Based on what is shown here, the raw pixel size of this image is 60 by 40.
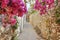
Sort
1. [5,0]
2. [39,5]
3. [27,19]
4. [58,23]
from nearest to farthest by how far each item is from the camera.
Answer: [5,0], [58,23], [39,5], [27,19]

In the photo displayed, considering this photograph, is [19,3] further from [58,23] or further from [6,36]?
[58,23]

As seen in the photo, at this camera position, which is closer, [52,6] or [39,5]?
[52,6]

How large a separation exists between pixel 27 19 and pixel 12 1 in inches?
474

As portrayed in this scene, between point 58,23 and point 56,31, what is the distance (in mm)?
168

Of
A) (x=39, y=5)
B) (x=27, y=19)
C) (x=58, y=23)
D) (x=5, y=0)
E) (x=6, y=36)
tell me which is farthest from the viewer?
(x=27, y=19)

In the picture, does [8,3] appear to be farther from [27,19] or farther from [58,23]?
[27,19]

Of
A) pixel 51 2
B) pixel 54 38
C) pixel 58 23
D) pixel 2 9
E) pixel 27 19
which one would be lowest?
pixel 27 19

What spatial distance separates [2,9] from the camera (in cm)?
140

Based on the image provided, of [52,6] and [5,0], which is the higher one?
[5,0]

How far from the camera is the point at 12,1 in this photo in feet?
4.35

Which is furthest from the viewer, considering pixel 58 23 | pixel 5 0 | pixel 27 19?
pixel 27 19

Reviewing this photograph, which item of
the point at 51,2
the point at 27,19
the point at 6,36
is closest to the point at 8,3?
the point at 6,36

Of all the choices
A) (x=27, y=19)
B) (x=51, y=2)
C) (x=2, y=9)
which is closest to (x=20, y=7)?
(x=2, y=9)

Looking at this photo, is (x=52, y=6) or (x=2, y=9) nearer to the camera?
(x=2, y=9)
